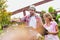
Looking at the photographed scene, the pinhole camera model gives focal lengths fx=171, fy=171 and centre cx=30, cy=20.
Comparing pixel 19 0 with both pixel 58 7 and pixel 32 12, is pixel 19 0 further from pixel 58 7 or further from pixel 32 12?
pixel 32 12

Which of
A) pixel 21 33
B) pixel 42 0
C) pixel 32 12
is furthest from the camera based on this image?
pixel 42 0

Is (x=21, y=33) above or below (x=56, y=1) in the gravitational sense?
below

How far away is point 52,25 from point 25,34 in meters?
1.26

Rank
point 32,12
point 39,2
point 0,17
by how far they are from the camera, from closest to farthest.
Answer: point 32,12 < point 0,17 < point 39,2

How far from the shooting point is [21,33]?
0.66 meters

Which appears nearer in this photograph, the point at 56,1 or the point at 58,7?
the point at 58,7

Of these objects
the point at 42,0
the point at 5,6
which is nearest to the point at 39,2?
the point at 42,0

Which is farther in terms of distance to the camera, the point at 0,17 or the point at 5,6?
the point at 5,6

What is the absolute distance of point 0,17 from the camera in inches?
108

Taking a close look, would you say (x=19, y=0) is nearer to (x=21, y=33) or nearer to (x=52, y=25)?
(x=52, y=25)

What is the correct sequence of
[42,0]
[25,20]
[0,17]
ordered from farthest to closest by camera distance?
[42,0] → [0,17] → [25,20]

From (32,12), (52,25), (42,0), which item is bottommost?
(52,25)

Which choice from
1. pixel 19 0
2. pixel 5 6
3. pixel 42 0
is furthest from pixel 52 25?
pixel 19 0

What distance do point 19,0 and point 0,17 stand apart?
0.94 m
